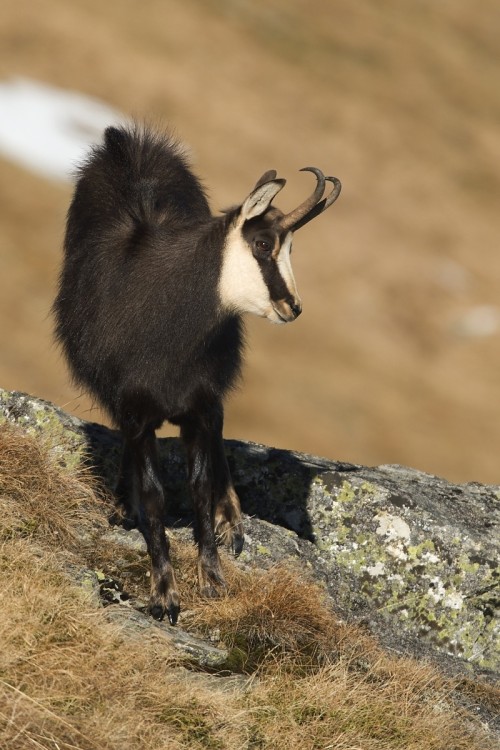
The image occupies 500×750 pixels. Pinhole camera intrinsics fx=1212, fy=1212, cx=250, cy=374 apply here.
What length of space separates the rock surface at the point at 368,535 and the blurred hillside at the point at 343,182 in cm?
4357

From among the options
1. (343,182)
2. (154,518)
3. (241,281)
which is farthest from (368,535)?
(343,182)

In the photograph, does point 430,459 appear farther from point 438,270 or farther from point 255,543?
point 255,543

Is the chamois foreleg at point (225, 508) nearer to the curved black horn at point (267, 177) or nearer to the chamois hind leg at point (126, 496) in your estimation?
the chamois hind leg at point (126, 496)

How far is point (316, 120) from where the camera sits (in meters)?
102

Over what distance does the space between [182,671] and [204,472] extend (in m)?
2.58

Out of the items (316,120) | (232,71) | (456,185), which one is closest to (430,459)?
(456,185)

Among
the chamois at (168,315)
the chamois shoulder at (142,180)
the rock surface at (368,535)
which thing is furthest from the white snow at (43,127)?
the chamois at (168,315)

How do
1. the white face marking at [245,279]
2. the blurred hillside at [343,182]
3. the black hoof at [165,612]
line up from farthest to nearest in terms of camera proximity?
the blurred hillside at [343,182]
the white face marking at [245,279]
the black hoof at [165,612]

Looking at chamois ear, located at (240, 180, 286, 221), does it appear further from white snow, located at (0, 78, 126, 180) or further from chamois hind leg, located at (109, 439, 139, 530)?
white snow, located at (0, 78, 126, 180)

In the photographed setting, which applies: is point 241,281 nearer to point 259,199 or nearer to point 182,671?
point 259,199

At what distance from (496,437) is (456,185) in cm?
3592

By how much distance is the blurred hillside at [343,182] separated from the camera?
66.1 m

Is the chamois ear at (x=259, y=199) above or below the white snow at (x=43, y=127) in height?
below

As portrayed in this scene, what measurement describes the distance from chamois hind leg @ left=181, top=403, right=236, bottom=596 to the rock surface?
0.59m
